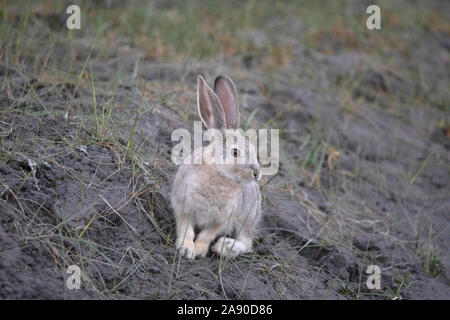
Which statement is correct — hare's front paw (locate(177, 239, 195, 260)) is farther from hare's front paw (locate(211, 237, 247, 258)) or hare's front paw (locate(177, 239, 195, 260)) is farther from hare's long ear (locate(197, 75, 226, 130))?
hare's long ear (locate(197, 75, 226, 130))

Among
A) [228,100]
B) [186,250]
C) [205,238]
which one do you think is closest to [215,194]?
[205,238]

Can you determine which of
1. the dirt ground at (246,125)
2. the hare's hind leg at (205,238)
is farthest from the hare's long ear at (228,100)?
the hare's hind leg at (205,238)

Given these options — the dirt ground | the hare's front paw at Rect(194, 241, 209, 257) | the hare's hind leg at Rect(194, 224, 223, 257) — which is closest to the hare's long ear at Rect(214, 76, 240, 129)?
the dirt ground

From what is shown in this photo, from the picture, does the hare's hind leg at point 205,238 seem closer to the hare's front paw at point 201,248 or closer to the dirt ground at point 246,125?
the hare's front paw at point 201,248

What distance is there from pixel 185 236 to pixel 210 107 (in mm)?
1111

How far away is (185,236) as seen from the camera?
13.1 feet

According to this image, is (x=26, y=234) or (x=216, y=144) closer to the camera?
(x=26, y=234)

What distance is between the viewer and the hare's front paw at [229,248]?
4035 mm

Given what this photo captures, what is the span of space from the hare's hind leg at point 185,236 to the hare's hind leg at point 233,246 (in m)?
0.23

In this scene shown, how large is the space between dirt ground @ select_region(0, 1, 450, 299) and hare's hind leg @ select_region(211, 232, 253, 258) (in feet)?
0.28

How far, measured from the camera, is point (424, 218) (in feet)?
19.3
